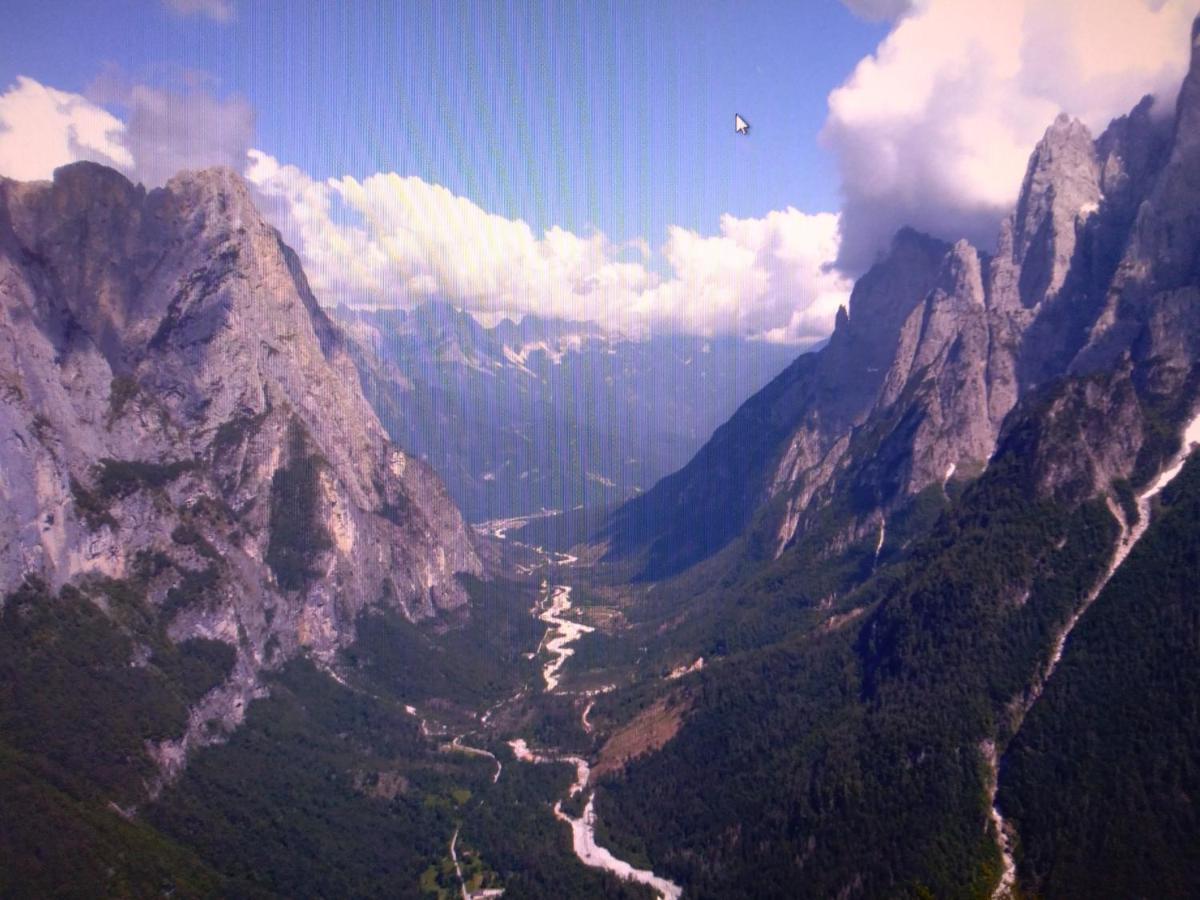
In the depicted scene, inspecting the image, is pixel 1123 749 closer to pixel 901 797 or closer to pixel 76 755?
pixel 901 797

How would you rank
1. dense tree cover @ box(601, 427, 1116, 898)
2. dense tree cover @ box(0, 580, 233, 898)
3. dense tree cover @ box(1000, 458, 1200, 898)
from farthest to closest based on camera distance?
1. dense tree cover @ box(601, 427, 1116, 898)
2. dense tree cover @ box(0, 580, 233, 898)
3. dense tree cover @ box(1000, 458, 1200, 898)

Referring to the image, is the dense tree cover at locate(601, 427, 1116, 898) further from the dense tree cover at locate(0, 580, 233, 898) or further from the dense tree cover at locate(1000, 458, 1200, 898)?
the dense tree cover at locate(0, 580, 233, 898)

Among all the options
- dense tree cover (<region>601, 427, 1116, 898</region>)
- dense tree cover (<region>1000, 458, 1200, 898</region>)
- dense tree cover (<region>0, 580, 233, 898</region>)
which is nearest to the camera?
dense tree cover (<region>1000, 458, 1200, 898</region>)

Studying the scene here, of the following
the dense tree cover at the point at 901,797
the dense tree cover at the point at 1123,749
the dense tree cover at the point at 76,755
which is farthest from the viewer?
the dense tree cover at the point at 901,797

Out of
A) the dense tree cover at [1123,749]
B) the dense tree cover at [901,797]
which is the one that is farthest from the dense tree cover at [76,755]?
the dense tree cover at [1123,749]

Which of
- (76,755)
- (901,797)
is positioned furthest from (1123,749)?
(76,755)

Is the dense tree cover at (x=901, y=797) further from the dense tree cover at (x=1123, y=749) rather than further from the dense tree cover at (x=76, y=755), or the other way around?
the dense tree cover at (x=76, y=755)

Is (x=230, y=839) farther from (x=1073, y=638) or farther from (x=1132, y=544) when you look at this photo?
(x=1132, y=544)

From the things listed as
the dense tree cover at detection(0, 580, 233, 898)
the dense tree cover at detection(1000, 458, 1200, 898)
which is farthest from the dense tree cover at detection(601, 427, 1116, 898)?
the dense tree cover at detection(0, 580, 233, 898)
